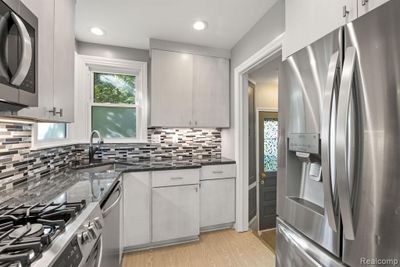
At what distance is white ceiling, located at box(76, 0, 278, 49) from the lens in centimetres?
193

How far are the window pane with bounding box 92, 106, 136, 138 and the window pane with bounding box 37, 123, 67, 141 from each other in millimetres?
418

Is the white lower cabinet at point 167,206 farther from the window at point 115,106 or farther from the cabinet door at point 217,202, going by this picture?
the window at point 115,106

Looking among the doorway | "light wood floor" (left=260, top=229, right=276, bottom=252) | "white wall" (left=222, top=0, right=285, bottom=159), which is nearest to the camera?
"white wall" (left=222, top=0, right=285, bottom=159)

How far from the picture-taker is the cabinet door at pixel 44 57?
3.73 ft

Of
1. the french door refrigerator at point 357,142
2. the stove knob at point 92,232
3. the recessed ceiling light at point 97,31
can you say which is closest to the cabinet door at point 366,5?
the french door refrigerator at point 357,142

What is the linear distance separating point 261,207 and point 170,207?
1.57m

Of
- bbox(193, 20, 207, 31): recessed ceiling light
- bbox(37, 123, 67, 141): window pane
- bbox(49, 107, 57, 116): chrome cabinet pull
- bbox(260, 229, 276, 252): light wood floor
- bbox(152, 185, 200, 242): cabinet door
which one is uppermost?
bbox(193, 20, 207, 31): recessed ceiling light

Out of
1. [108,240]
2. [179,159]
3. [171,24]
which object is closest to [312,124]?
[108,240]

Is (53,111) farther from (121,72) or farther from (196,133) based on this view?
(196,133)

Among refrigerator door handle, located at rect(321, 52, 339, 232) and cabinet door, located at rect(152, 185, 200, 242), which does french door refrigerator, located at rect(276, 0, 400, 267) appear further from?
cabinet door, located at rect(152, 185, 200, 242)

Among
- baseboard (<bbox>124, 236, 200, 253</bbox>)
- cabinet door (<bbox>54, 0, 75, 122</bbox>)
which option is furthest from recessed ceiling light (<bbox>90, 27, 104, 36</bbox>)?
baseboard (<bbox>124, 236, 200, 253</bbox>)

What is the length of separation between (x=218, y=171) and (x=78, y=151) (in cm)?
179

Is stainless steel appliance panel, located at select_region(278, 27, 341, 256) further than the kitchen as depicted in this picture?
Yes

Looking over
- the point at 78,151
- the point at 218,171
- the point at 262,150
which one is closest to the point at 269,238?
the point at 218,171
